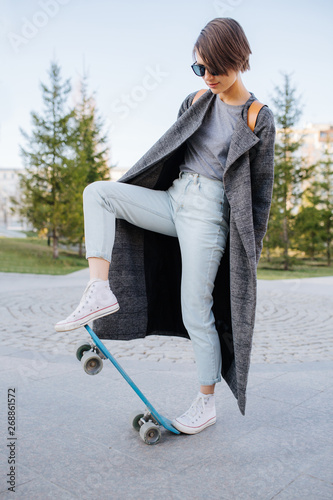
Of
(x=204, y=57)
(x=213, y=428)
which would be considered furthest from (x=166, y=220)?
(x=213, y=428)

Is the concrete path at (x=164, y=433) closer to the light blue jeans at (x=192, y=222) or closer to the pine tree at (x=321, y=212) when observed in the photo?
the light blue jeans at (x=192, y=222)

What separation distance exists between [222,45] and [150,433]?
1.91 meters

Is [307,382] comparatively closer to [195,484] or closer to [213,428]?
[213,428]

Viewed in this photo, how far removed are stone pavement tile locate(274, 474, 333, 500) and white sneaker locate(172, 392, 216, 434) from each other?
0.63 m

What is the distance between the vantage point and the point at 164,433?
102 inches

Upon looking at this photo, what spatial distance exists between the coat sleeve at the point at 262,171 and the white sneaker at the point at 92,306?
80 cm

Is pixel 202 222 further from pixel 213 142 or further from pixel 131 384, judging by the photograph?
pixel 131 384

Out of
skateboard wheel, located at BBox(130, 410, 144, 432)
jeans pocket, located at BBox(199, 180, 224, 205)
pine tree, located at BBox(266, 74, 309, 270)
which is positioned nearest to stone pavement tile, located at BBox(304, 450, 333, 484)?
skateboard wheel, located at BBox(130, 410, 144, 432)

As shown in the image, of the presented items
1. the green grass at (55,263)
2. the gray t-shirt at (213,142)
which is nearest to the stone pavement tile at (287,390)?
the gray t-shirt at (213,142)

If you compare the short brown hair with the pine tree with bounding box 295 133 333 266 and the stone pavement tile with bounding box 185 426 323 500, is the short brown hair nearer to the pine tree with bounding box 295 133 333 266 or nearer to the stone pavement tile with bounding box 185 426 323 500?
the stone pavement tile with bounding box 185 426 323 500

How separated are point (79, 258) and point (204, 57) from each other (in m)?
20.9

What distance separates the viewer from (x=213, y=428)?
2.62 metres

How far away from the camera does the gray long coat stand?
227 centimetres

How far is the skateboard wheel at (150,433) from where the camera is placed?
2338mm
